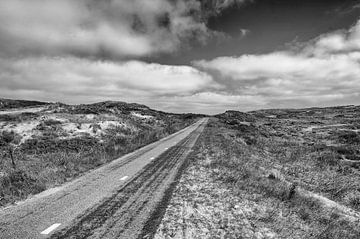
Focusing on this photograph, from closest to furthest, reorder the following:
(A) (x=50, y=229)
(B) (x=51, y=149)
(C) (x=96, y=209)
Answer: (A) (x=50, y=229), (C) (x=96, y=209), (B) (x=51, y=149)

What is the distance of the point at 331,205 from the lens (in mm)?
10789

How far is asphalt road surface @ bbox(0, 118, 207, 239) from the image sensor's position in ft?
20.5

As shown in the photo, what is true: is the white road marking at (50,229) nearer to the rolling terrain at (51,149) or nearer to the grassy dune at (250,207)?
the grassy dune at (250,207)

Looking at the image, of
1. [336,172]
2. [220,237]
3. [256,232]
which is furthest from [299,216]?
[336,172]

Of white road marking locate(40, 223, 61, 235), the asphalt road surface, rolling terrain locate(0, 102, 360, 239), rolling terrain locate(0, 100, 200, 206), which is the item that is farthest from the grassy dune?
rolling terrain locate(0, 100, 200, 206)

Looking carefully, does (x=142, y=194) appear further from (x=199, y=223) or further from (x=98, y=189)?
(x=199, y=223)

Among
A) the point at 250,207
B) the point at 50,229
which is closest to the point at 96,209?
the point at 50,229

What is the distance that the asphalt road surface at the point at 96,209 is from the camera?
6256 mm

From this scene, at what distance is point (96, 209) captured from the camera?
7.71 m

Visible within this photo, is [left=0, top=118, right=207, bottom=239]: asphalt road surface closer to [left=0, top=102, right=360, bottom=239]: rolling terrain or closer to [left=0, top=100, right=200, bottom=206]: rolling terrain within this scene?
[left=0, top=102, right=360, bottom=239]: rolling terrain

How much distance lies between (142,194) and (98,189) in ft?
6.21

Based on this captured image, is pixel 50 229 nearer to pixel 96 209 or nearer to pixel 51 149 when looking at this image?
Result: pixel 96 209

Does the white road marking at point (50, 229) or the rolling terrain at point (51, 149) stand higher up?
the white road marking at point (50, 229)

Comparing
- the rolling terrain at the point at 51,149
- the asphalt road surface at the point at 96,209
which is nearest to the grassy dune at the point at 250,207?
the asphalt road surface at the point at 96,209
